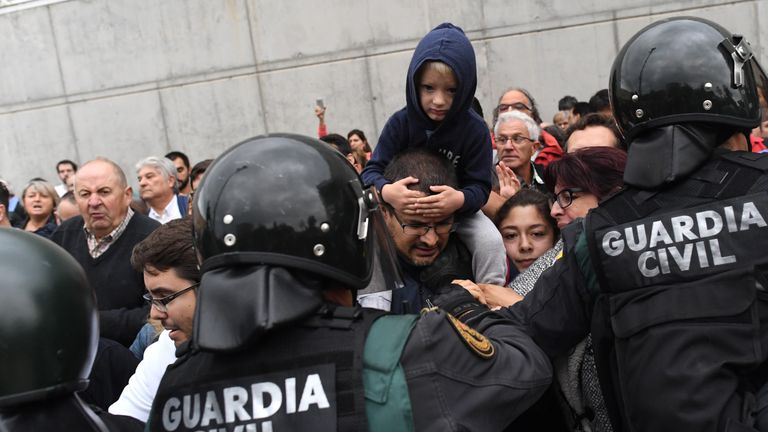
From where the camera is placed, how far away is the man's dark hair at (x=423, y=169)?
300 cm

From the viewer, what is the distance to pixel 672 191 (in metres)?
2.12

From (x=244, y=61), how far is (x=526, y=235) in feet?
27.7

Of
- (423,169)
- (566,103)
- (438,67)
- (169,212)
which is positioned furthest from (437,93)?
(566,103)

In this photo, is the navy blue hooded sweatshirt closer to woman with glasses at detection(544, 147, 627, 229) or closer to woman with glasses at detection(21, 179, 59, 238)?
woman with glasses at detection(544, 147, 627, 229)

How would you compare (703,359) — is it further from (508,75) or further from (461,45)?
(508,75)

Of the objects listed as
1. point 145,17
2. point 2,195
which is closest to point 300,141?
point 2,195

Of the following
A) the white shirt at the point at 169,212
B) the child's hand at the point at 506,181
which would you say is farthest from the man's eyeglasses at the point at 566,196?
the white shirt at the point at 169,212

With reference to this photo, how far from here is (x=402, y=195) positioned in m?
2.91

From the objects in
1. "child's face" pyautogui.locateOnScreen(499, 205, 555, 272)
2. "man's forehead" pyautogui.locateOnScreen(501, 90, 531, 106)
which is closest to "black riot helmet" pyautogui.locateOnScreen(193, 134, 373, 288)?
"child's face" pyautogui.locateOnScreen(499, 205, 555, 272)

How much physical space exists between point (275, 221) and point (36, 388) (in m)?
0.62

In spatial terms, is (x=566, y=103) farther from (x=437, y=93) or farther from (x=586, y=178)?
(x=586, y=178)

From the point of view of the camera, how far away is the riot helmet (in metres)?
1.66

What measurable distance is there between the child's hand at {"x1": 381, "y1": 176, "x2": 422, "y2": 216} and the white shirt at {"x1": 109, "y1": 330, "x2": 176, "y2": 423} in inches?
36.6

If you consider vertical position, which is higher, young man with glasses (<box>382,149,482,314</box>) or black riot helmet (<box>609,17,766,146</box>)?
black riot helmet (<box>609,17,766,146</box>)
